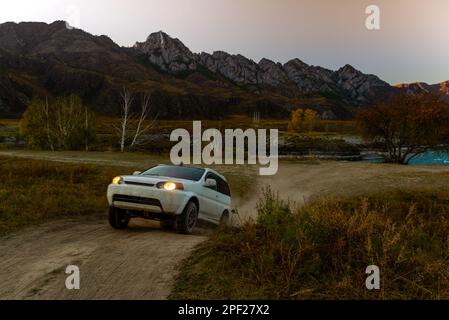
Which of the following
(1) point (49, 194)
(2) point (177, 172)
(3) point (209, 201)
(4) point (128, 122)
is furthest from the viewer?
(4) point (128, 122)

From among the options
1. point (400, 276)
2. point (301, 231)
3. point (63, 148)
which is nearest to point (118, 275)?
point (301, 231)

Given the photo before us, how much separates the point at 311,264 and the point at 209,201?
5.55 meters

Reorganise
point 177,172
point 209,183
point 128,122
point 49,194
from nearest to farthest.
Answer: point 209,183 → point 177,172 → point 49,194 → point 128,122

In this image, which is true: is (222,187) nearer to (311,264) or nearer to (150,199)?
(150,199)

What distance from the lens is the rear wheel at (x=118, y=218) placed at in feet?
34.7

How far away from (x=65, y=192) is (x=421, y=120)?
31.1 meters

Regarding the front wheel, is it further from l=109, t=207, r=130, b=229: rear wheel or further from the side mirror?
l=109, t=207, r=130, b=229: rear wheel

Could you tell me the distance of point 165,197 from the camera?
9.66 metres

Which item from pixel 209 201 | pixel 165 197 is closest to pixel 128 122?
pixel 209 201

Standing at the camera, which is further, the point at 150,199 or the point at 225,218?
the point at 225,218

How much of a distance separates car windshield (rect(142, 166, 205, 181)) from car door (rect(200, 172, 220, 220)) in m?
0.30

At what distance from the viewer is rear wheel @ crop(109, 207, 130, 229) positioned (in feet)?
34.7

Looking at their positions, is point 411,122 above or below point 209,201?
above
